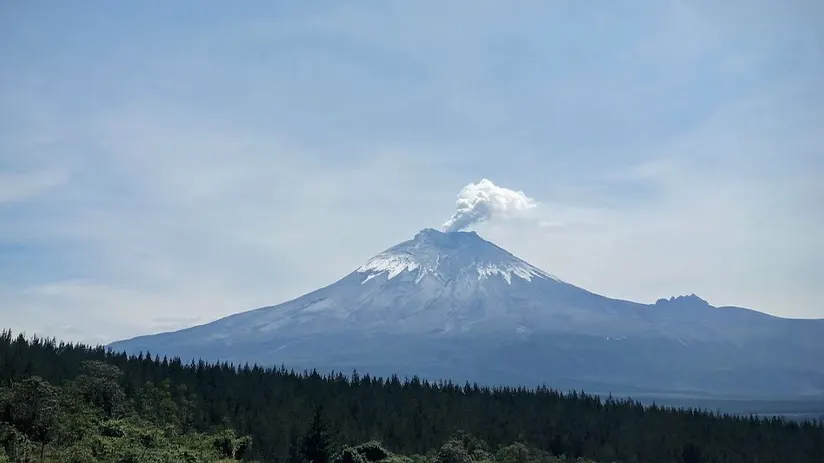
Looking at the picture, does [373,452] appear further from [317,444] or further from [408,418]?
[408,418]

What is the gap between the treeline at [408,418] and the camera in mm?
87188

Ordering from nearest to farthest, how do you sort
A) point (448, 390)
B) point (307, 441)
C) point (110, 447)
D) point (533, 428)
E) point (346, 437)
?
point (110, 447), point (307, 441), point (346, 437), point (533, 428), point (448, 390)

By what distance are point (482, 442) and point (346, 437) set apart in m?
13.4

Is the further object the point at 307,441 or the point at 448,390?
the point at 448,390

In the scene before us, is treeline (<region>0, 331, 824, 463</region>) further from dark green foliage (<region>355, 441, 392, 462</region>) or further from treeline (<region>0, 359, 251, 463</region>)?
dark green foliage (<region>355, 441, 392, 462</region>)

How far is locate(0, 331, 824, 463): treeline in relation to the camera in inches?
3433

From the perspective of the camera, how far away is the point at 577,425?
104000mm

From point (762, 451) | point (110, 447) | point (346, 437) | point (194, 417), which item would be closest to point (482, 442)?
point (346, 437)

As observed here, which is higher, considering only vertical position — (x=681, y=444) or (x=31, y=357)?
(x=31, y=357)

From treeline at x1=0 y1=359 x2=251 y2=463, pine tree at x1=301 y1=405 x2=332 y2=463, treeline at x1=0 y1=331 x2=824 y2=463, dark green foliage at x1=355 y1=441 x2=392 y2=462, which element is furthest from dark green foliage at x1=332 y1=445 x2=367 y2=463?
treeline at x1=0 y1=331 x2=824 y2=463

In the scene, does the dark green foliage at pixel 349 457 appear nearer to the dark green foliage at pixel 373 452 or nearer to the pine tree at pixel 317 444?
the dark green foliage at pixel 373 452

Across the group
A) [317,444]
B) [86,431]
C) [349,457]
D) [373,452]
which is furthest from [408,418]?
[86,431]

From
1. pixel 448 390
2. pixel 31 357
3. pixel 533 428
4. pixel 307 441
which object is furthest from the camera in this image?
pixel 448 390

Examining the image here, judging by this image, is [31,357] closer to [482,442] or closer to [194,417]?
[194,417]
